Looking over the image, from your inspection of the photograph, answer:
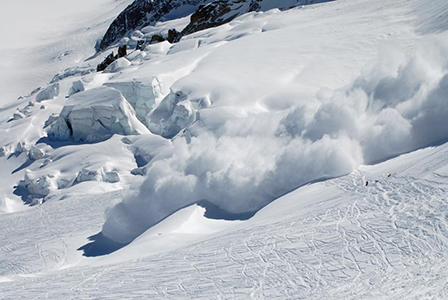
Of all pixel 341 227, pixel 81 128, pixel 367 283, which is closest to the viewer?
pixel 367 283

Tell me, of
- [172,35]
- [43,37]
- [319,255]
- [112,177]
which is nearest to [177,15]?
[172,35]

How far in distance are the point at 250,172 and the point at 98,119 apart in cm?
1215

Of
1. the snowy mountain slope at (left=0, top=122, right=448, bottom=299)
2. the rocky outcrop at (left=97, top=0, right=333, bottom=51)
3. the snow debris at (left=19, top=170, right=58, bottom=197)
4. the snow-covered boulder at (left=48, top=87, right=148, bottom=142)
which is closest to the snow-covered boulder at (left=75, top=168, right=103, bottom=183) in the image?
the snow debris at (left=19, top=170, right=58, bottom=197)

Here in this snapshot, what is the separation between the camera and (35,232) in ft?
54.3

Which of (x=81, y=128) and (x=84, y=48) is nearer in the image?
(x=81, y=128)

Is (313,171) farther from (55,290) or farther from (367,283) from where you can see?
(55,290)

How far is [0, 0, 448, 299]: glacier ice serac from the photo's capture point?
30.0 ft

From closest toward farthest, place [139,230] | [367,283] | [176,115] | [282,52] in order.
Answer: [367,283] < [139,230] < [176,115] < [282,52]

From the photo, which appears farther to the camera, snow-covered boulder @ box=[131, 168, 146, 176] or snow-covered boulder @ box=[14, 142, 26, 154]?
snow-covered boulder @ box=[14, 142, 26, 154]

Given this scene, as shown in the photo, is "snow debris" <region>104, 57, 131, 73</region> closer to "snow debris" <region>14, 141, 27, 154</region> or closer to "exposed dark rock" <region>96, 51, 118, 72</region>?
"snow debris" <region>14, 141, 27, 154</region>

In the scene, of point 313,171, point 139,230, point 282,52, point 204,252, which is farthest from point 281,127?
point 282,52

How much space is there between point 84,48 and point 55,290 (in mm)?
65211

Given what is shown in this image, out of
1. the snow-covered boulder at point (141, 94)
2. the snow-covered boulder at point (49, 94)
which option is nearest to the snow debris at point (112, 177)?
the snow-covered boulder at point (141, 94)

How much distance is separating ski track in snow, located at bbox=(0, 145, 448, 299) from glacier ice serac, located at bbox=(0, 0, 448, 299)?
0.13 feet
